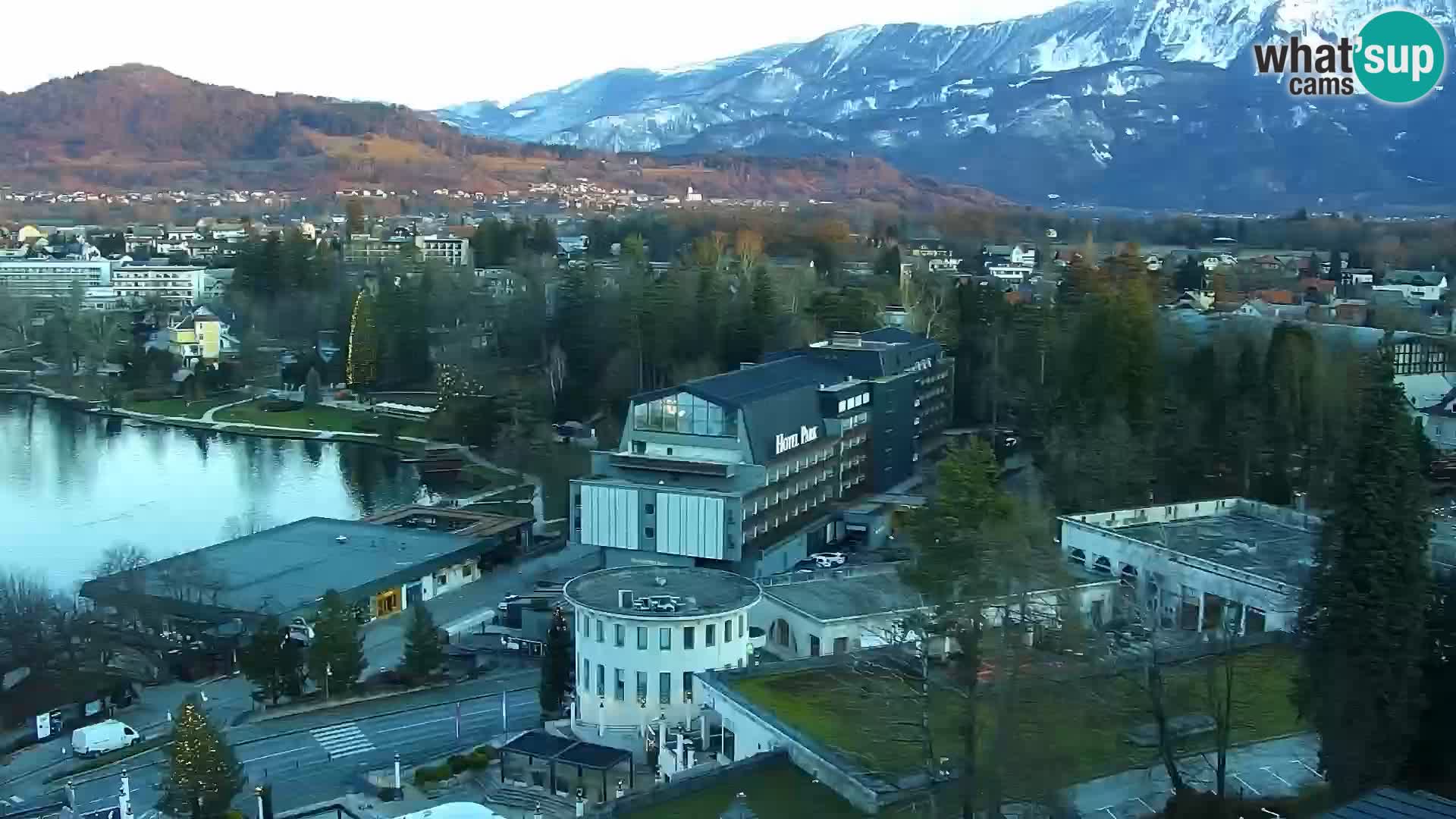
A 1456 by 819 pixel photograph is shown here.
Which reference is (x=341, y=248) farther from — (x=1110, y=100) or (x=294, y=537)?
(x=1110, y=100)

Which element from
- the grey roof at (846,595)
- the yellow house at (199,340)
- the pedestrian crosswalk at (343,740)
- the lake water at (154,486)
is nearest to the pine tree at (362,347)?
the lake water at (154,486)

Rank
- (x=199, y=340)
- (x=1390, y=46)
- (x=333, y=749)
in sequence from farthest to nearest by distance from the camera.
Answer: (x=199, y=340)
(x=1390, y=46)
(x=333, y=749)

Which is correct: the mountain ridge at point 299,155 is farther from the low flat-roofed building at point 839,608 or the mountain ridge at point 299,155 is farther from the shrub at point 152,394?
the low flat-roofed building at point 839,608

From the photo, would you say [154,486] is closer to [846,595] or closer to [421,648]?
[421,648]

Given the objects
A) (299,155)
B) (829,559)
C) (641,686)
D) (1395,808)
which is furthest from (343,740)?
(299,155)

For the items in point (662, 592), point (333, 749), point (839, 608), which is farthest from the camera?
point (839, 608)

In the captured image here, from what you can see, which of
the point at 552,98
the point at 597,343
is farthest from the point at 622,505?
the point at 552,98

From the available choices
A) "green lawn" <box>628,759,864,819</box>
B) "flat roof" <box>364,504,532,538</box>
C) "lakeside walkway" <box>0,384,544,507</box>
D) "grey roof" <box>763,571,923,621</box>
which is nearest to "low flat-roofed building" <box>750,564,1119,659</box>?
"grey roof" <box>763,571,923,621</box>

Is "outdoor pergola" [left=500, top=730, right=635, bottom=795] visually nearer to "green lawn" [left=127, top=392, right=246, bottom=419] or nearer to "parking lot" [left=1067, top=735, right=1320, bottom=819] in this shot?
"parking lot" [left=1067, top=735, right=1320, bottom=819]
